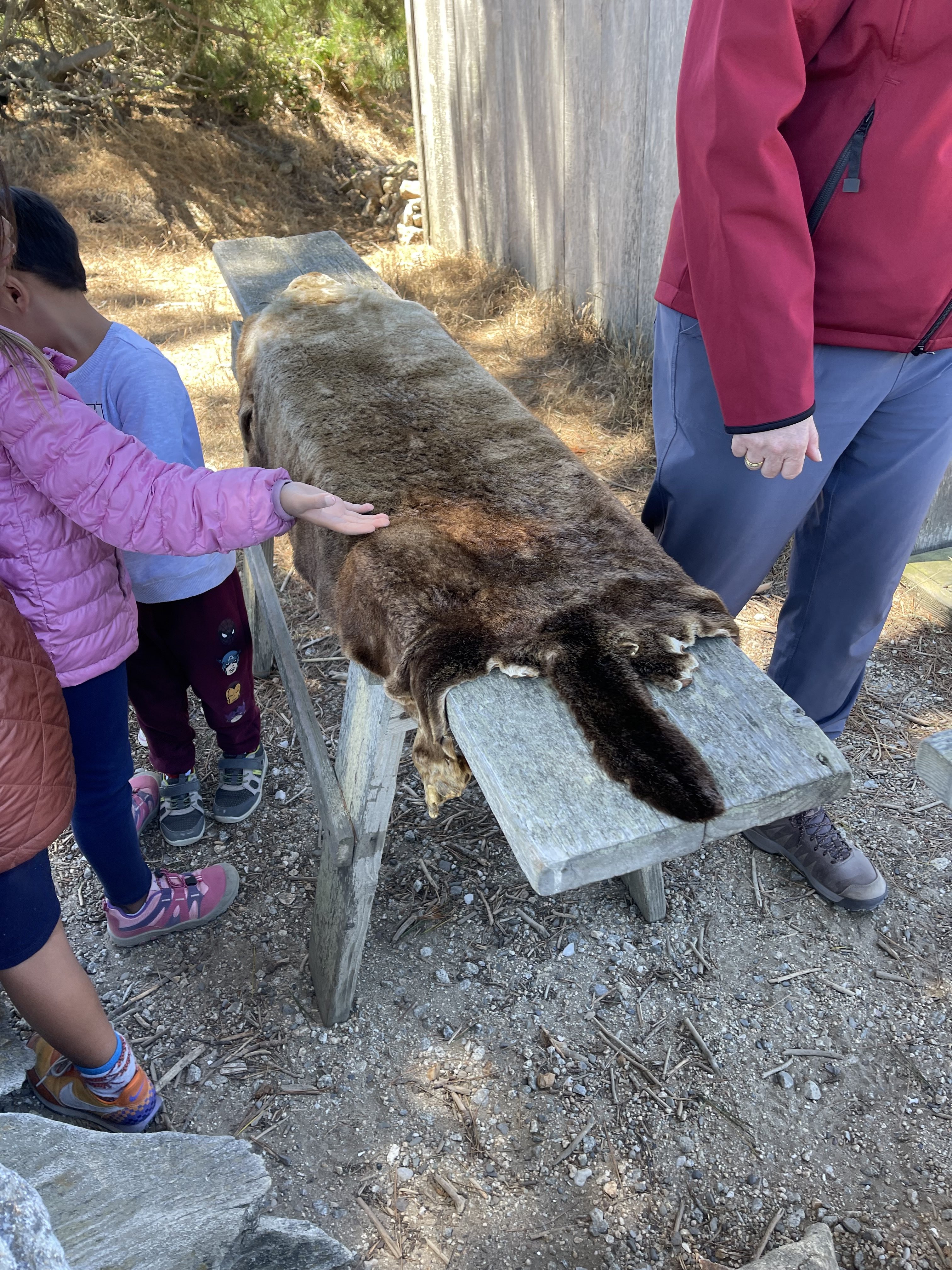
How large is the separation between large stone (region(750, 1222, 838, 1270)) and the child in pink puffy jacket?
1297mm

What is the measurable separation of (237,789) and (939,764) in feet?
5.96

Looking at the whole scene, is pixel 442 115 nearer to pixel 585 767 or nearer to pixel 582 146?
pixel 582 146

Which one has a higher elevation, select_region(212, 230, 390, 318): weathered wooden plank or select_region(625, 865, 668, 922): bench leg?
select_region(212, 230, 390, 318): weathered wooden plank

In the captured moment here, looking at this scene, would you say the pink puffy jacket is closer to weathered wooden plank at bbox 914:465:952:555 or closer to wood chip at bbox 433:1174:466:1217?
wood chip at bbox 433:1174:466:1217

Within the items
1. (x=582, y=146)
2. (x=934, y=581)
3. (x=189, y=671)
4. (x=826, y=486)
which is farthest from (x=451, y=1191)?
A: (x=582, y=146)

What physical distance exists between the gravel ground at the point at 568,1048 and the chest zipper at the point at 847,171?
154 centimetres

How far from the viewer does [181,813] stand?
92.5 inches

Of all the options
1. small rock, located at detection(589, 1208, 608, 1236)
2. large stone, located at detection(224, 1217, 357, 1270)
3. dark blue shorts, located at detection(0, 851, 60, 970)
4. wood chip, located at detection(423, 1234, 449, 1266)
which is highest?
dark blue shorts, located at detection(0, 851, 60, 970)

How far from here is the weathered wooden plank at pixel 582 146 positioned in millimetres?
3959

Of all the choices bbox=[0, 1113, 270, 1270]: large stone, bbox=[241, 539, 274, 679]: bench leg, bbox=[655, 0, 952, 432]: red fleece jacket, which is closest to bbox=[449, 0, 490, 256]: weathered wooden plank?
bbox=[241, 539, 274, 679]: bench leg

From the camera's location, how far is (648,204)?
3.78 metres

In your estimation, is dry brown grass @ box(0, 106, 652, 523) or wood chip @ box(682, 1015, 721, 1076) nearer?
wood chip @ box(682, 1015, 721, 1076)

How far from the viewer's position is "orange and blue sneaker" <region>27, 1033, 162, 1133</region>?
1596mm

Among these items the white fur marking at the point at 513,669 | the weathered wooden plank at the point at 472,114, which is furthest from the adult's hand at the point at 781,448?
the weathered wooden plank at the point at 472,114
